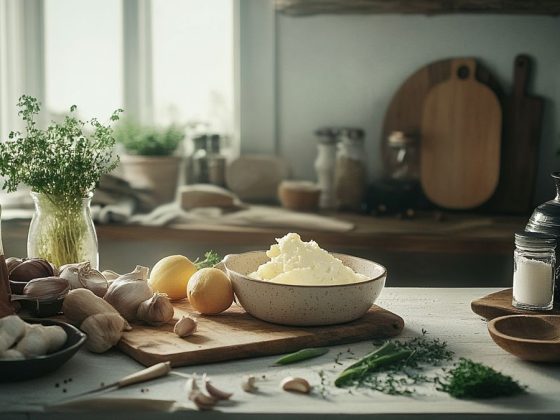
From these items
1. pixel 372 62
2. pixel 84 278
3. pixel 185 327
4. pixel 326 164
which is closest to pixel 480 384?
pixel 185 327

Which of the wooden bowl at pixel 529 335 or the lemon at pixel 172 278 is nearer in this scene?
the wooden bowl at pixel 529 335

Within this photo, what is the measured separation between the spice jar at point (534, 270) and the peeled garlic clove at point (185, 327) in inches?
24.4

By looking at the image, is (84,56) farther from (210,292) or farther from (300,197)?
(210,292)

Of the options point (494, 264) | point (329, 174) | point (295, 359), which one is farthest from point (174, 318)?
point (329, 174)

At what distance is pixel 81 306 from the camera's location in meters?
1.54

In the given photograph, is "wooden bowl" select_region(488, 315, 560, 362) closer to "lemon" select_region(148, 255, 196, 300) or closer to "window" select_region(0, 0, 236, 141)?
"lemon" select_region(148, 255, 196, 300)

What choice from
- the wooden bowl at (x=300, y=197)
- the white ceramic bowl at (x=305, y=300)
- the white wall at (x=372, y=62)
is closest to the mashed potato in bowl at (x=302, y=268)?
the white ceramic bowl at (x=305, y=300)

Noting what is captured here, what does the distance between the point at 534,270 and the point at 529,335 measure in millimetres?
161

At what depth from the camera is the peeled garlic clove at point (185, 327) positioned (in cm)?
151

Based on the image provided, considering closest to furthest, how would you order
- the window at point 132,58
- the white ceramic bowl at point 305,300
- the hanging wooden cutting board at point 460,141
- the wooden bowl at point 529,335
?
the wooden bowl at point 529,335
the white ceramic bowl at point 305,300
the hanging wooden cutting board at point 460,141
the window at point 132,58

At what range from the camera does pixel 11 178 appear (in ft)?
5.58

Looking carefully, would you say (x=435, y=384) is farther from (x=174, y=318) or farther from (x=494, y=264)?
(x=494, y=264)

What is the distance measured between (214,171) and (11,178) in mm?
Result: 1800

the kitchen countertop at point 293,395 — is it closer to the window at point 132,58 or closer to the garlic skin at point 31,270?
the garlic skin at point 31,270
